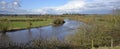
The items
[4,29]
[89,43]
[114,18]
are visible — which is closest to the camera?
[89,43]

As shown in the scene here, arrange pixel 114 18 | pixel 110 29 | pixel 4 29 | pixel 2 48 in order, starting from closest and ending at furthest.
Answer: pixel 2 48, pixel 110 29, pixel 114 18, pixel 4 29

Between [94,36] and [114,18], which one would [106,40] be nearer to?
[94,36]

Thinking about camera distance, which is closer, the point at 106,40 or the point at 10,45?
the point at 10,45

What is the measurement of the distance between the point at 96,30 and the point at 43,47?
13.4m

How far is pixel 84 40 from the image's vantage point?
27984 mm

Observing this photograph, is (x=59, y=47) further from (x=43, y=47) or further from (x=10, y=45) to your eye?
(x=10, y=45)

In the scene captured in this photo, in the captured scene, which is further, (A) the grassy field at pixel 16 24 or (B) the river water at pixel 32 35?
(A) the grassy field at pixel 16 24

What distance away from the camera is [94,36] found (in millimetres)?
29547

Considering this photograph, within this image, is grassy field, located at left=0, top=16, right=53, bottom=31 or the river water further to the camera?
grassy field, located at left=0, top=16, right=53, bottom=31

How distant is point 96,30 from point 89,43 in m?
5.00

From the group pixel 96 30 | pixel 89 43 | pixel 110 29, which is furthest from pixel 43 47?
pixel 110 29

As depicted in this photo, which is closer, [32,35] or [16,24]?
[32,35]

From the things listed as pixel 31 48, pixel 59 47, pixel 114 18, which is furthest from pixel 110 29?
pixel 31 48

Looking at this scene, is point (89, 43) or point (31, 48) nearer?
point (31, 48)
